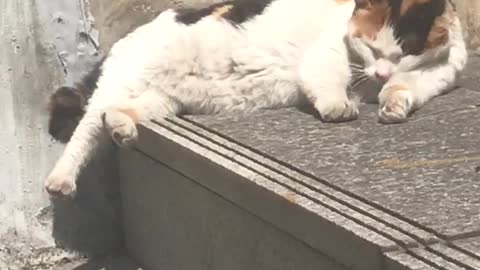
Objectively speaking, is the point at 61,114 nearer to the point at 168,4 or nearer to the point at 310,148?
the point at 168,4

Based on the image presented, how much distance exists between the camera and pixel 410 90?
1.95m

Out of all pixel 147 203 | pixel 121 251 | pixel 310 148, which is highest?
pixel 310 148

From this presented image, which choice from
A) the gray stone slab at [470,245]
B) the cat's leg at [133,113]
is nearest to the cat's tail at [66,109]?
the cat's leg at [133,113]

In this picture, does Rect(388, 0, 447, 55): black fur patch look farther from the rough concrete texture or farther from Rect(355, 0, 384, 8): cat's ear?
the rough concrete texture

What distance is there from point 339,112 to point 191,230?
0.39 metres

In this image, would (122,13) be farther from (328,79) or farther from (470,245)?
(470,245)

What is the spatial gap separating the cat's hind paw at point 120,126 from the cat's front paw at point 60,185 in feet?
0.44

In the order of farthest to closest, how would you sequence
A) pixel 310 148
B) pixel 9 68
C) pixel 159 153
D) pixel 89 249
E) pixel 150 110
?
pixel 89 249
pixel 9 68
pixel 150 110
pixel 159 153
pixel 310 148

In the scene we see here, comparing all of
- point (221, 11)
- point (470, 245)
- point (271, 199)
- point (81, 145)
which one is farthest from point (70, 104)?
point (470, 245)

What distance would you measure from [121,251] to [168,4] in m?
0.64

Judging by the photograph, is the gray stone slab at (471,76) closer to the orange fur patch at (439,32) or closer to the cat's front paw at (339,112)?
the orange fur patch at (439,32)

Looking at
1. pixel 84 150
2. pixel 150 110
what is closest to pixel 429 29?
pixel 150 110

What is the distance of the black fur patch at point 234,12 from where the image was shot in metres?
2.20

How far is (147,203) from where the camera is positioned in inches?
82.7
